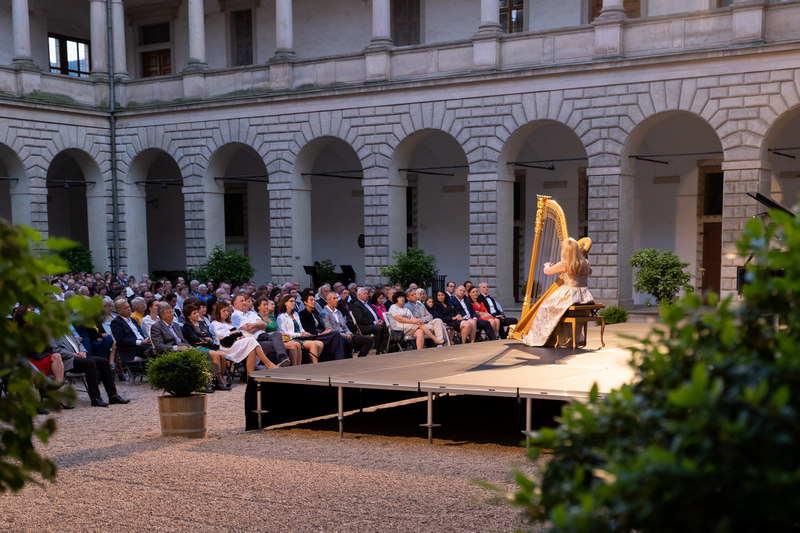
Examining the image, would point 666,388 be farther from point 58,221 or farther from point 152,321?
point 58,221

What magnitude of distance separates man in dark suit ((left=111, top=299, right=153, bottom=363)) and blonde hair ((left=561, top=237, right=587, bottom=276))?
512 cm

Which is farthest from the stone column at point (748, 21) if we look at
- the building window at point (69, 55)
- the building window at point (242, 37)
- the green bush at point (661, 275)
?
the building window at point (69, 55)

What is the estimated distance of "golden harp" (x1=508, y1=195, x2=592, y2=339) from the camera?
10.4 meters

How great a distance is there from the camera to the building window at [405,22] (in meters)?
24.7

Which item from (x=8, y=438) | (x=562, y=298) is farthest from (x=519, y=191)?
(x=8, y=438)

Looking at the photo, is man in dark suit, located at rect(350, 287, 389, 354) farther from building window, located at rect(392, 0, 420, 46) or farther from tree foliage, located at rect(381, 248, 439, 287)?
building window, located at rect(392, 0, 420, 46)

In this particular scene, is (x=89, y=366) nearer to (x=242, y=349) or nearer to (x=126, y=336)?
(x=126, y=336)

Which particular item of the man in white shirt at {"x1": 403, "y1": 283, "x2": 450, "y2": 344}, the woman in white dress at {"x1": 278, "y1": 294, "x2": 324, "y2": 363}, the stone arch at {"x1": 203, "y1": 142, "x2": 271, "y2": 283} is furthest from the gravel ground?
the stone arch at {"x1": 203, "y1": 142, "x2": 271, "y2": 283}

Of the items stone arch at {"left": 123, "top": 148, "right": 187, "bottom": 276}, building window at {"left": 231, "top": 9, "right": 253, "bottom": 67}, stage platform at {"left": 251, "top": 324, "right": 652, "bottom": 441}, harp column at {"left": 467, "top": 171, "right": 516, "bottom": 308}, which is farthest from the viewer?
stone arch at {"left": 123, "top": 148, "right": 187, "bottom": 276}

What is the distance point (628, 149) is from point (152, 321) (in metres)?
11.9

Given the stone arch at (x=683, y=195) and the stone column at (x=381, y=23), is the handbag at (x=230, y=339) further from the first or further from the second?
the stone arch at (x=683, y=195)

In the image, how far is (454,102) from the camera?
21719 millimetres

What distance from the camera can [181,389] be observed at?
8508 millimetres

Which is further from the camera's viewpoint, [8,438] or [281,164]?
[281,164]
